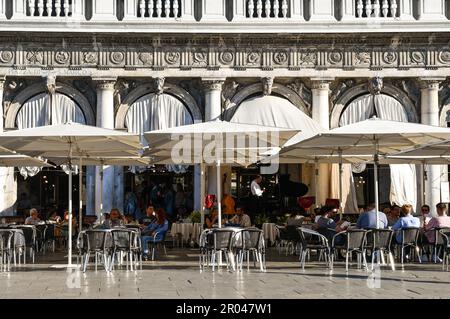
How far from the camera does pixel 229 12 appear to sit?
26484 millimetres

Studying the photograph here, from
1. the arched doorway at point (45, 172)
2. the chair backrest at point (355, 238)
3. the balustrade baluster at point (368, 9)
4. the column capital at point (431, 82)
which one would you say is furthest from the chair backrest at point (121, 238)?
the column capital at point (431, 82)

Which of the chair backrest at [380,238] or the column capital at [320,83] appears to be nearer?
the chair backrest at [380,238]

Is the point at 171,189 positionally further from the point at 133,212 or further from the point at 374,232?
the point at 374,232

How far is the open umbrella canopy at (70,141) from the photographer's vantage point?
16562 mm

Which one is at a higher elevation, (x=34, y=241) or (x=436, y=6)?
(x=436, y=6)

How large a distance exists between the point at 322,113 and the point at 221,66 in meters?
3.15

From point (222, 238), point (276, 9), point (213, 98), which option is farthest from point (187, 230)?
point (222, 238)

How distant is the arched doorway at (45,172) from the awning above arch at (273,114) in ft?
15.2

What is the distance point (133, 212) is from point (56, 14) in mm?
5944

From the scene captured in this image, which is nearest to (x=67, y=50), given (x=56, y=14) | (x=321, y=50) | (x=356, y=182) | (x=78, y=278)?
(x=56, y=14)

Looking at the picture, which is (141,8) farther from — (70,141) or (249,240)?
(249,240)

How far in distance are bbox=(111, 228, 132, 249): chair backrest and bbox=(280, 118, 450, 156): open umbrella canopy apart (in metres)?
3.82

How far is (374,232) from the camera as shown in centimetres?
1656

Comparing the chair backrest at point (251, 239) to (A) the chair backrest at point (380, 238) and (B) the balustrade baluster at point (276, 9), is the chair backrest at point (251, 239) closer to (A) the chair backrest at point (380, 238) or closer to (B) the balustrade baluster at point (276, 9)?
(A) the chair backrest at point (380, 238)
